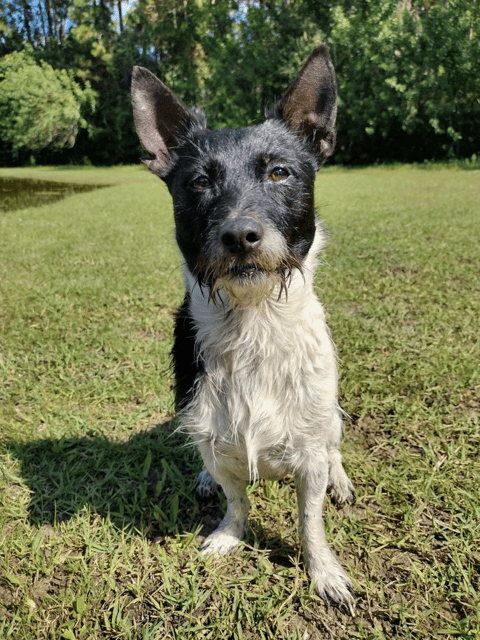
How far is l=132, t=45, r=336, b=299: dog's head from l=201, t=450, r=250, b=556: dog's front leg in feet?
3.14

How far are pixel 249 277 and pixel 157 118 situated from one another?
0.92m

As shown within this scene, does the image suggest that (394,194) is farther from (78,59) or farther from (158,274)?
(78,59)

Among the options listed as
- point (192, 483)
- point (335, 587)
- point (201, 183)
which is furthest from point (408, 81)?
point (335, 587)

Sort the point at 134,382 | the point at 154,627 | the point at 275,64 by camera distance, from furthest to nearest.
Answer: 1. the point at 275,64
2. the point at 134,382
3. the point at 154,627

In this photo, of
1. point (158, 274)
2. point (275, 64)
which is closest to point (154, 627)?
point (158, 274)

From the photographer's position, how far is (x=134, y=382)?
347cm

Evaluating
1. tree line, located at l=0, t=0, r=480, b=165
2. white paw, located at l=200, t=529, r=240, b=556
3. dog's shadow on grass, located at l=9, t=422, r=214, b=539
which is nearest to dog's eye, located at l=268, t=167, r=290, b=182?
dog's shadow on grass, located at l=9, t=422, r=214, b=539

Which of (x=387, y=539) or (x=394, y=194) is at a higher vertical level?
(x=394, y=194)

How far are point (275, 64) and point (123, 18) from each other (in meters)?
15.4

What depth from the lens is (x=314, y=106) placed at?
A: 206 centimetres

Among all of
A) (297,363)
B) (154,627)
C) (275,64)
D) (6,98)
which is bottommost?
(154,627)

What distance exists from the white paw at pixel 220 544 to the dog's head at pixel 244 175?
1173 mm

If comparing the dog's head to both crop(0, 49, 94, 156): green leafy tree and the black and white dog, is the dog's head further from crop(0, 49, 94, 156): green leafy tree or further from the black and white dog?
crop(0, 49, 94, 156): green leafy tree

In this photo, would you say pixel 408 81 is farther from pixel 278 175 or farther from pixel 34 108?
pixel 34 108
